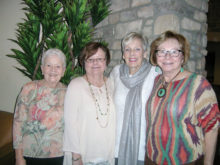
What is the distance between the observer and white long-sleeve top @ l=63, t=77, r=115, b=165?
57.4 inches

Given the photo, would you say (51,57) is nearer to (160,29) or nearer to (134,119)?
(134,119)

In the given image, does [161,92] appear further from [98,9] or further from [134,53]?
[98,9]

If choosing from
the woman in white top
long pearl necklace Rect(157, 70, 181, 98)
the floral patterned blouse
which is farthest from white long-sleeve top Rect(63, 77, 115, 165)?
long pearl necklace Rect(157, 70, 181, 98)

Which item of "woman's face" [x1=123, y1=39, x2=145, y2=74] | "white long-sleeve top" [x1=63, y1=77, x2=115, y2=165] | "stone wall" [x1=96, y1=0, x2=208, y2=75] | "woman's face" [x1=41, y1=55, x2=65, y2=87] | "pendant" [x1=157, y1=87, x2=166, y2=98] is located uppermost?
"stone wall" [x1=96, y1=0, x2=208, y2=75]

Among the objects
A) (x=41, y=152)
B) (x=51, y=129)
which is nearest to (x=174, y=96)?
(x=51, y=129)

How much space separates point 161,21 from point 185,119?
53.3 inches

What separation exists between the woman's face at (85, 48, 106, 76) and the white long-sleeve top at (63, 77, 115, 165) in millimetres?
180

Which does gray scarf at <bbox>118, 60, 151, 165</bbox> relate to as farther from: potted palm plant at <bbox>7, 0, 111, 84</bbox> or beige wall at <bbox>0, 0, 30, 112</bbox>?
beige wall at <bbox>0, 0, 30, 112</bbox>

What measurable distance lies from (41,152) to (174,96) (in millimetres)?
1278

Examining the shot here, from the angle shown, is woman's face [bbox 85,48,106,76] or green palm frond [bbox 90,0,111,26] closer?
woman's face [bbox 85,48,106,76]

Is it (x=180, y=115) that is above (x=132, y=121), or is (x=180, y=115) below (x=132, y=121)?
above

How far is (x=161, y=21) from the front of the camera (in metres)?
2.06

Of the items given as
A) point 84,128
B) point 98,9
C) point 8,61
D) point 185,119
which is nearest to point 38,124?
point 84,128

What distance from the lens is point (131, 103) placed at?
1.56 m
